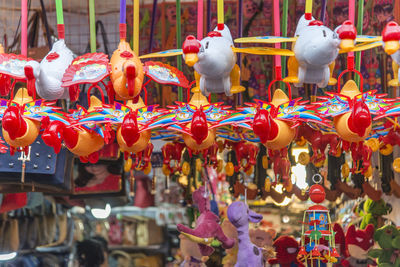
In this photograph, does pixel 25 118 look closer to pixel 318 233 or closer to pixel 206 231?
pixel 206 231

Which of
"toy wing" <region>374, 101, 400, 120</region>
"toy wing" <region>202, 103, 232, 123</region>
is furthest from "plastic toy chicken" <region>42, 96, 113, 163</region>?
"toy wing" <region>374, 101, 400, 120</region>

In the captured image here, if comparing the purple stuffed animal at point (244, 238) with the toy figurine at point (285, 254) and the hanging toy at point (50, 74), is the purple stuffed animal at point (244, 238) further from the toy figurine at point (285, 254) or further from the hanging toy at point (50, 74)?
the hanging toy at point (50, 74)

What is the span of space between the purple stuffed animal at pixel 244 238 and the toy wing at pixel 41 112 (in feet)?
2.23

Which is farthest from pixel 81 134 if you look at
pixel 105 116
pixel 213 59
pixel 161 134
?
pixel 161 134

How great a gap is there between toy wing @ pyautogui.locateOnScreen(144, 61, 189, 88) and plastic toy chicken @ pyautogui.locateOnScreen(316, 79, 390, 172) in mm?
361

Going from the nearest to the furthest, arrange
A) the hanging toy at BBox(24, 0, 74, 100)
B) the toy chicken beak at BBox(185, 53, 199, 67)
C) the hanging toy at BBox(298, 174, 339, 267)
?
the toy chicken beak at BBox(185, 53, 199, 67) → the hanging toy at BBox(24, 0, 74, 100) → the hanging toy at BBox(298, 174, 339, 267)

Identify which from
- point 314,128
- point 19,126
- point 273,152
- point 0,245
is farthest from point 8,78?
point 0,245

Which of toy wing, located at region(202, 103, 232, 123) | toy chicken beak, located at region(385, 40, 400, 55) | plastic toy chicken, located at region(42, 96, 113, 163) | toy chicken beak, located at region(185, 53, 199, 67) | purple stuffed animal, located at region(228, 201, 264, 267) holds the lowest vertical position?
purple stuffed animal, located at region(228, 201, 264, 267)

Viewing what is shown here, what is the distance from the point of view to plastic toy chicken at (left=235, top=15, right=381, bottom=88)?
4.99ft

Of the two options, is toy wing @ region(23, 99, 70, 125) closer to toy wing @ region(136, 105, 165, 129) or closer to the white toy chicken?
toy wing @ region(136, 105, 165, 129)

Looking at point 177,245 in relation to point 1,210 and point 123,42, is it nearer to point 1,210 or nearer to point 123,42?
point 1,210

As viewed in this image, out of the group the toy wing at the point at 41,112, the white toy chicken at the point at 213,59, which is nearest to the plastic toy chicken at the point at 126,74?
the white toy chicken at the point at 213,59

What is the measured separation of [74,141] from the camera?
1827 mm

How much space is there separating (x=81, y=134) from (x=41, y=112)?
0.11m
